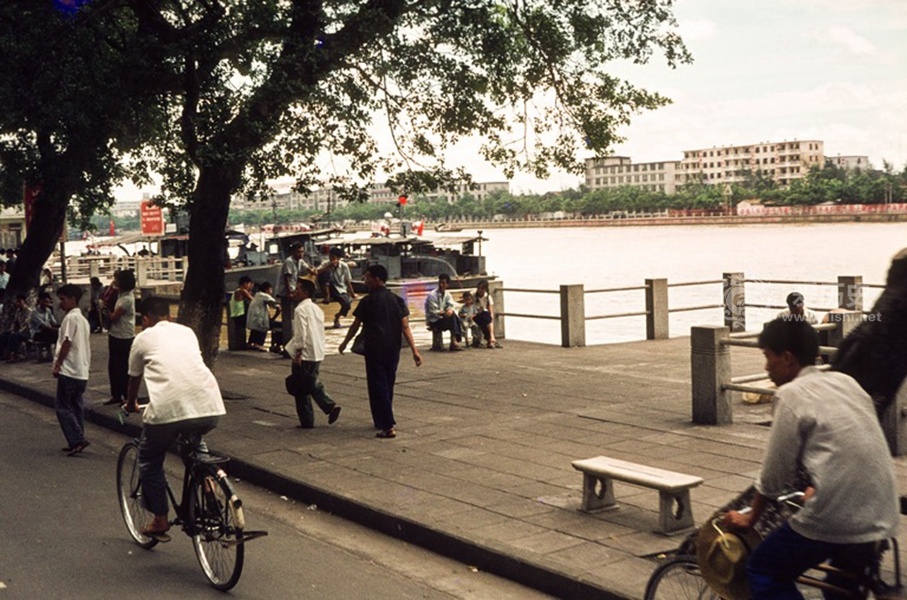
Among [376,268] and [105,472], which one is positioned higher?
[376,268]

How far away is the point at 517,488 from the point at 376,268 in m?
3.34

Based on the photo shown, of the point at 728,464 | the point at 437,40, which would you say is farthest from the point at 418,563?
the point at 437,40

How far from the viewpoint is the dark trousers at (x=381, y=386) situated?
36.3 feet

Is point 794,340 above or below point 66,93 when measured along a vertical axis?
below

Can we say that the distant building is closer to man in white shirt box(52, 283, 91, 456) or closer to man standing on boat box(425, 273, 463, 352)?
man standing on boat box(425, 273, 463, 352)

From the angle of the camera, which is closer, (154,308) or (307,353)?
(154,308)

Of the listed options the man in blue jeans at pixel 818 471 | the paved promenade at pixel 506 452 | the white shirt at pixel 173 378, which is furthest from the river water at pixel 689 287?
the white shirt at pixel 173 378

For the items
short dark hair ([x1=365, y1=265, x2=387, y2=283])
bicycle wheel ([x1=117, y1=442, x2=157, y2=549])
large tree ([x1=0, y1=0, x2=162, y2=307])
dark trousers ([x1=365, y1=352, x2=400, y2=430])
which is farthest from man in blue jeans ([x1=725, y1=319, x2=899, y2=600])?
large tree ([x1=0, y1=0, x2=162, y2=307])

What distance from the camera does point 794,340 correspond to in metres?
4.18

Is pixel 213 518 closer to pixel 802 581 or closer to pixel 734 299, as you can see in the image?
pixel 802 581

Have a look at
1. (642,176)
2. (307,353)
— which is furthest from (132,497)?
(642,176)

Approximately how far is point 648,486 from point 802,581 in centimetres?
291

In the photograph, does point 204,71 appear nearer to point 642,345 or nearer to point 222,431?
point 222,431

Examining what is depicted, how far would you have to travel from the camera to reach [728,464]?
934 centimetres
